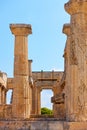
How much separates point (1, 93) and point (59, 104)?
1282 centimetres

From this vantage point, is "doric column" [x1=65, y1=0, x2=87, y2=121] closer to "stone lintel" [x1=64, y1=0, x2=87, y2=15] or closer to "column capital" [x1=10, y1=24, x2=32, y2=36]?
"stone lintel" [x1=64, y1=0, x2=87, y2=15]

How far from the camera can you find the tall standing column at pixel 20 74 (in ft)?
73.4

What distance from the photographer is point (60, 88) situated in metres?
36.7

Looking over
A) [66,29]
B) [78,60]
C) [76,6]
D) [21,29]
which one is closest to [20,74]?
[21,29]

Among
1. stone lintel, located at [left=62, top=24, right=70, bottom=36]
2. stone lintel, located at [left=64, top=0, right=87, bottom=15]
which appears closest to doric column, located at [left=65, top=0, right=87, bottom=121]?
stone lintel, located at [left=64, top=0, right=87, bottom=15]

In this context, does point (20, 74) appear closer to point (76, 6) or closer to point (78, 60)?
point (78, 60)

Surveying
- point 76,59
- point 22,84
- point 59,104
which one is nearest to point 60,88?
point 59,104

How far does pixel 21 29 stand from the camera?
22.2 m

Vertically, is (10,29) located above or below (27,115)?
above

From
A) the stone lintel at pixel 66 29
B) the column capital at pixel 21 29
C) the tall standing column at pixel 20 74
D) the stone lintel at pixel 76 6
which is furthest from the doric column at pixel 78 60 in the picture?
the stone lintel at pixel 66 29

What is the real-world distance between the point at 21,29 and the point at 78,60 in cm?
870

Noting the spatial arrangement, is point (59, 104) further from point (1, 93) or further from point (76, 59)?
point (76, 59)

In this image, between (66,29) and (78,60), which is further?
(66,29)

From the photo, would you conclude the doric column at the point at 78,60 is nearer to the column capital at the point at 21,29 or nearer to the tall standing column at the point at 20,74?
the column capital at the point at 21,29
